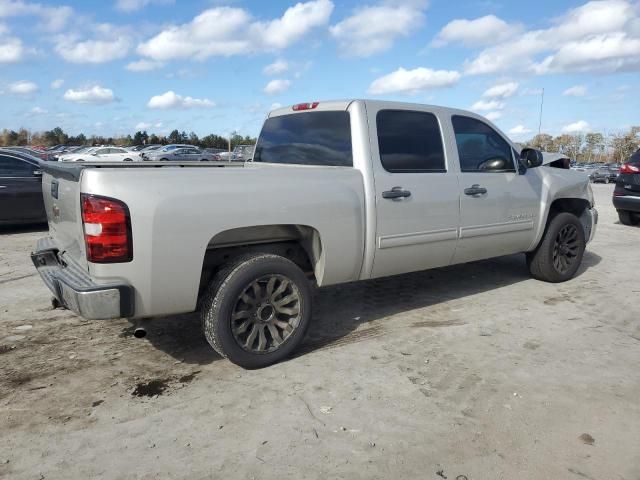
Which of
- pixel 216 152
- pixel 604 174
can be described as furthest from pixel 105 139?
pixel 604 174

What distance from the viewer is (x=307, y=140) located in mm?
4500

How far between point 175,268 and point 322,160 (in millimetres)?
1681

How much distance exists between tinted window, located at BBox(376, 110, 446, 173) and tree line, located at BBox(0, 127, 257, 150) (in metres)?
57.1

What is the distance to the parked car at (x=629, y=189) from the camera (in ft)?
33.6

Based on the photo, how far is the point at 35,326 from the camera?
14.4 ft

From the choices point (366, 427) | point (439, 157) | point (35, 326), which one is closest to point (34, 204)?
point (35, 326)

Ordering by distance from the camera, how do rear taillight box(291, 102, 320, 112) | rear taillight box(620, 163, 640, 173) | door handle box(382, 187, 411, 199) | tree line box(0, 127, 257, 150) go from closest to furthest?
1. door handle box(382, 187, 411, 199)
2. rear taillight box(291, 102, 320, 112)
3. rear taillight box(620, 163, 640, 173)
4. tree line box(0, 127, 257, 150)

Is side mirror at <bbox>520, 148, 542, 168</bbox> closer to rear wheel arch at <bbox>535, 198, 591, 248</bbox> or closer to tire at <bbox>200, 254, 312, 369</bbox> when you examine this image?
rear wheel arch at <bbox>535, 198, 591, 248</bbox>

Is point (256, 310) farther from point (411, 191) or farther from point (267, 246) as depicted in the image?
point (411, 191)

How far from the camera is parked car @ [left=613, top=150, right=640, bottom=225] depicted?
10250 mm

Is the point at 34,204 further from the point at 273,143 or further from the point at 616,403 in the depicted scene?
the point at 616,403

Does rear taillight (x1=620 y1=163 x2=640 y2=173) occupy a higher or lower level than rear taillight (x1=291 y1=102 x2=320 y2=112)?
lower

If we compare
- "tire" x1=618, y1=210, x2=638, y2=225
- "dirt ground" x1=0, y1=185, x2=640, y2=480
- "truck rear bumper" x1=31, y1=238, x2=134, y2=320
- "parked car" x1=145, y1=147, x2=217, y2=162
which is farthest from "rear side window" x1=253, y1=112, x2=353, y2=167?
"parked car" x1=145, y1=147, x2=217, y2=162

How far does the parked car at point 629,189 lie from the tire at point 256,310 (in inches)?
367
